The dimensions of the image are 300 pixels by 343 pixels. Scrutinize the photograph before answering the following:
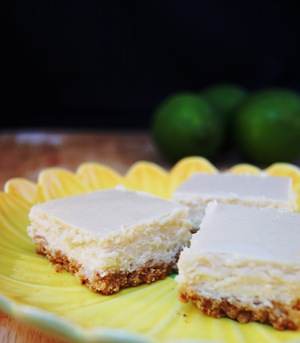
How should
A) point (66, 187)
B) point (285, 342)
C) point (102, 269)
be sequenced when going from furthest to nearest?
1. point (66, 187)
2. point (102, 269)
3. point (285, 342)

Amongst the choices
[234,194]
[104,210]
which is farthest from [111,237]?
[234,194]

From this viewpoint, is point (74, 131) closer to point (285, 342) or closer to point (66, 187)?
point (66, 187)

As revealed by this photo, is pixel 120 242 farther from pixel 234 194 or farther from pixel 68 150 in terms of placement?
pixel 68 150

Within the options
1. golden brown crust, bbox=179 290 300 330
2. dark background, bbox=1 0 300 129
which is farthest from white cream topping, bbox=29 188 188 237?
dark background, bbox=1 0 300 129

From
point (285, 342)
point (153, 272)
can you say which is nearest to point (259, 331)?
point (285, 342)

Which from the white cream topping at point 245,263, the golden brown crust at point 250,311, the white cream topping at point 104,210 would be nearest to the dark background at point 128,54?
the white cream topping at point 104,210

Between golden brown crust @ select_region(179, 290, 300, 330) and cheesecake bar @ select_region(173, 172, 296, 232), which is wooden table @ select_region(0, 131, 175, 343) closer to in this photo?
cheesecake bar @ select_region(173, 172, 296, 232)
